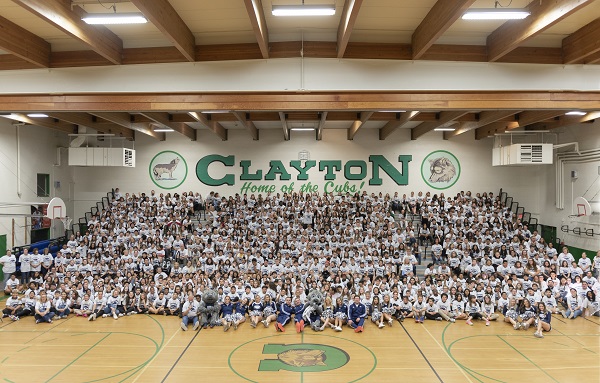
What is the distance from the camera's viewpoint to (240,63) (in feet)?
29.6

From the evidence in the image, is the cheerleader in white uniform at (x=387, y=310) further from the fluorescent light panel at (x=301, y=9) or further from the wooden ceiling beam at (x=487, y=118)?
the fluorescent light panel at (x=301, y=9)

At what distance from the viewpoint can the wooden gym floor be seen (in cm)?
822

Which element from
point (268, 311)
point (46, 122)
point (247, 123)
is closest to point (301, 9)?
point (268, 311)

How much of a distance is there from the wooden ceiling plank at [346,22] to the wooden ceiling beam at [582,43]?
4.57m

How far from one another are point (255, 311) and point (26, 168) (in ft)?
42.2

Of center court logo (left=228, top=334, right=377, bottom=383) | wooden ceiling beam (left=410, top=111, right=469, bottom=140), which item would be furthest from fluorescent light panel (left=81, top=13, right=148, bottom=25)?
wooden ceiling beam (left=410, top=111, right=469, bottom=140)

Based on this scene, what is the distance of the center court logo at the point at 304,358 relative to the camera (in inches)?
341

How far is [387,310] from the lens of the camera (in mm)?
11891

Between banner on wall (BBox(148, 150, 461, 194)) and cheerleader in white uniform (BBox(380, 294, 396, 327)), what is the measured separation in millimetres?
10209

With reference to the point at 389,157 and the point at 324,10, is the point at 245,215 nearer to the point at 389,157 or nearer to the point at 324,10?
the point at 389,157

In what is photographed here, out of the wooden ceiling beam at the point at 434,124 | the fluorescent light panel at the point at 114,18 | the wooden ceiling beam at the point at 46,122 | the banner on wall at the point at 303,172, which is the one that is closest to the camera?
the fluorescent light panel at the point at 114,18

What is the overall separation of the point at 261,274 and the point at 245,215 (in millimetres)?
5294

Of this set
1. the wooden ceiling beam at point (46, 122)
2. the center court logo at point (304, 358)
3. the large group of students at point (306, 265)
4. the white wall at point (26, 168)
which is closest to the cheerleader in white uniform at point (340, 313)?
the large group of students at point (306, 265)

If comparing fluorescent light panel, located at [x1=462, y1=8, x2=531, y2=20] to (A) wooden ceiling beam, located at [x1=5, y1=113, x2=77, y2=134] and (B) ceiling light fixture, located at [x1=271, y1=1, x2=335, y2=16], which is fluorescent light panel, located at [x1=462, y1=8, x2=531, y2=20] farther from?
(A) wooden ceiling beam, located at [x1=5, y1=113, x2=77, y2=134]
